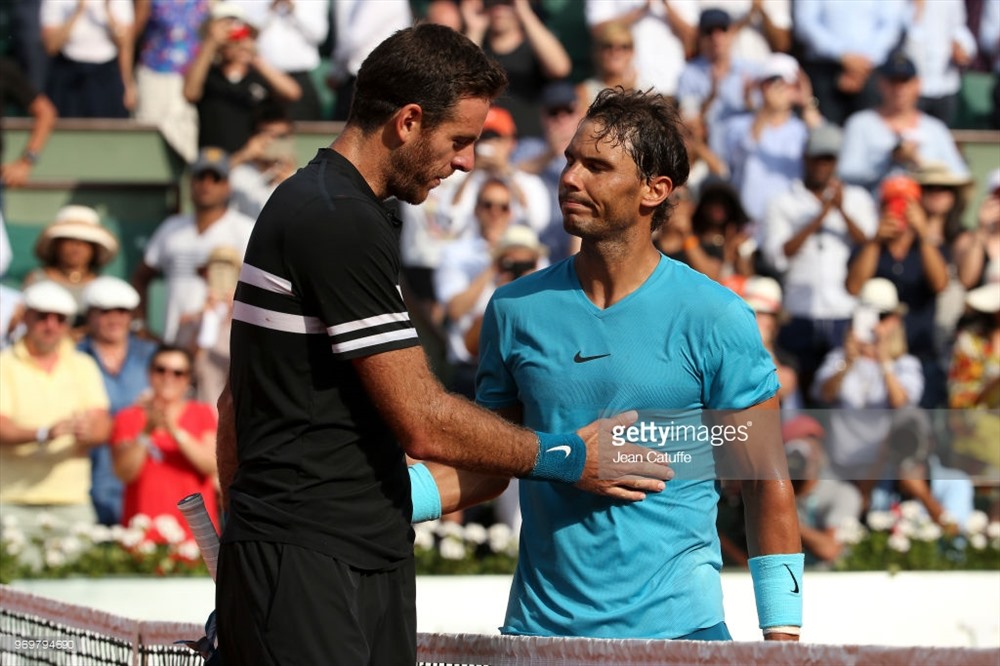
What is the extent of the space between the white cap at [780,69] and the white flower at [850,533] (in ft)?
10.0

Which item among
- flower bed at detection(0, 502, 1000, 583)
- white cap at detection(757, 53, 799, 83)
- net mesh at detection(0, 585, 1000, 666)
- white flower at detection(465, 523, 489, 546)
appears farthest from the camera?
white cap at detection(757, 53, 799, 83)

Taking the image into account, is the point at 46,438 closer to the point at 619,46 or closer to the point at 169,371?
the point at 169,371

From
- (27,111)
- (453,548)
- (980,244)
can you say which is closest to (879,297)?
(980,244)

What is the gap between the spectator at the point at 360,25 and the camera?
10.2 m

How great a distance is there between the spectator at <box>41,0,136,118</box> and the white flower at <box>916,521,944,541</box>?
597cm

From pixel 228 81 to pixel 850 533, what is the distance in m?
4.87

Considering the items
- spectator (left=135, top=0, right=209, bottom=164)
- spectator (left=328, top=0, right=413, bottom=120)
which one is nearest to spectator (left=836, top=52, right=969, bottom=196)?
spectator (left=328, top=0, right=413, bottom=120)

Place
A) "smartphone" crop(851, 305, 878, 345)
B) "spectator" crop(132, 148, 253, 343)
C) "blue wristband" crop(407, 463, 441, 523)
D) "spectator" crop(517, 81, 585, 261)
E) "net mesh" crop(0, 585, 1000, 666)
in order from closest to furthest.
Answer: "net mesh" crop(0, 585, 1000, 666) < "blue wristband" crop(407, 463, 441, 523) < "smartphone" crop(851, 305, 878, 345) < "spectator" crop(132, 148, 253, 343) < "spectator" crop(517, 81, 585, 261)

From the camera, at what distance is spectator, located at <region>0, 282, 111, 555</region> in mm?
8156

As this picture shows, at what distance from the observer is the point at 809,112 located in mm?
10180

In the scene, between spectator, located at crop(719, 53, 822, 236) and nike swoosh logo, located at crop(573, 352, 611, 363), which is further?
spectator, located at crop(719, 53, 822, 236)

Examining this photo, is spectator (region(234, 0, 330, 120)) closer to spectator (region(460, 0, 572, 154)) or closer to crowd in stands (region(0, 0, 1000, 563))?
crowd in stands (region(0, 0, 1000, 563))

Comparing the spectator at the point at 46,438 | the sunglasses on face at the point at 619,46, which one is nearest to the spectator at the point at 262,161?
the spectator at the point at 46,438

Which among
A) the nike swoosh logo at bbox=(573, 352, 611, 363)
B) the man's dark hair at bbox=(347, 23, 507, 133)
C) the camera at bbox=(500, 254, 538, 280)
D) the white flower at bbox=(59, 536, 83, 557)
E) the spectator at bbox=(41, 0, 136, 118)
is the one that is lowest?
the white flower at bbox=(59, 536, 83, 557)
